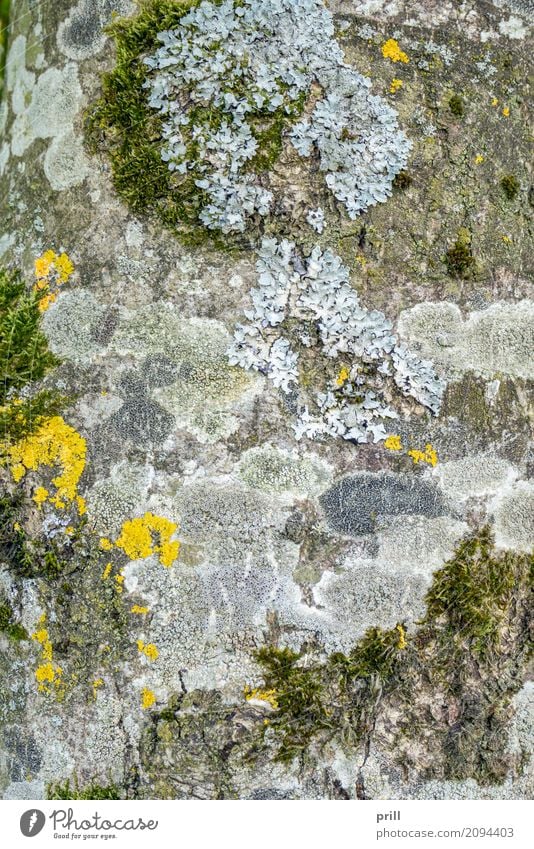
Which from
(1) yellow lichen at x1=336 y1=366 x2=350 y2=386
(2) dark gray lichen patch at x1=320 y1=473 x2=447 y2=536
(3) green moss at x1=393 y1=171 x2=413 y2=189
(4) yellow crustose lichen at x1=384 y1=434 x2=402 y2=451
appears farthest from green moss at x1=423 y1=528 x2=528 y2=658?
(3) green moss at x1=393 y1=171 x2=413 y2=189

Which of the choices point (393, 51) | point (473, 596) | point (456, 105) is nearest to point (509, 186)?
point (456, 105)

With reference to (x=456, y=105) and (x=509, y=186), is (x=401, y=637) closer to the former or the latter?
(x=509, y=186)

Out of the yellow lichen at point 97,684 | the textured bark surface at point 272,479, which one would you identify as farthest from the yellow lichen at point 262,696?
the yellow lichen at point 97,684

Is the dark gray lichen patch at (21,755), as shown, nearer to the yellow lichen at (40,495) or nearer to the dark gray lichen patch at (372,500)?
the yellow lichen at (40,495)

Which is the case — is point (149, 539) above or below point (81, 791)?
above

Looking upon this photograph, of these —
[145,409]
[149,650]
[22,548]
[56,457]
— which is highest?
[145,409]

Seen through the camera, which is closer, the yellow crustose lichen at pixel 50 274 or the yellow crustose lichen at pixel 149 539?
the yellow crustose lichen at pixel 149 539
